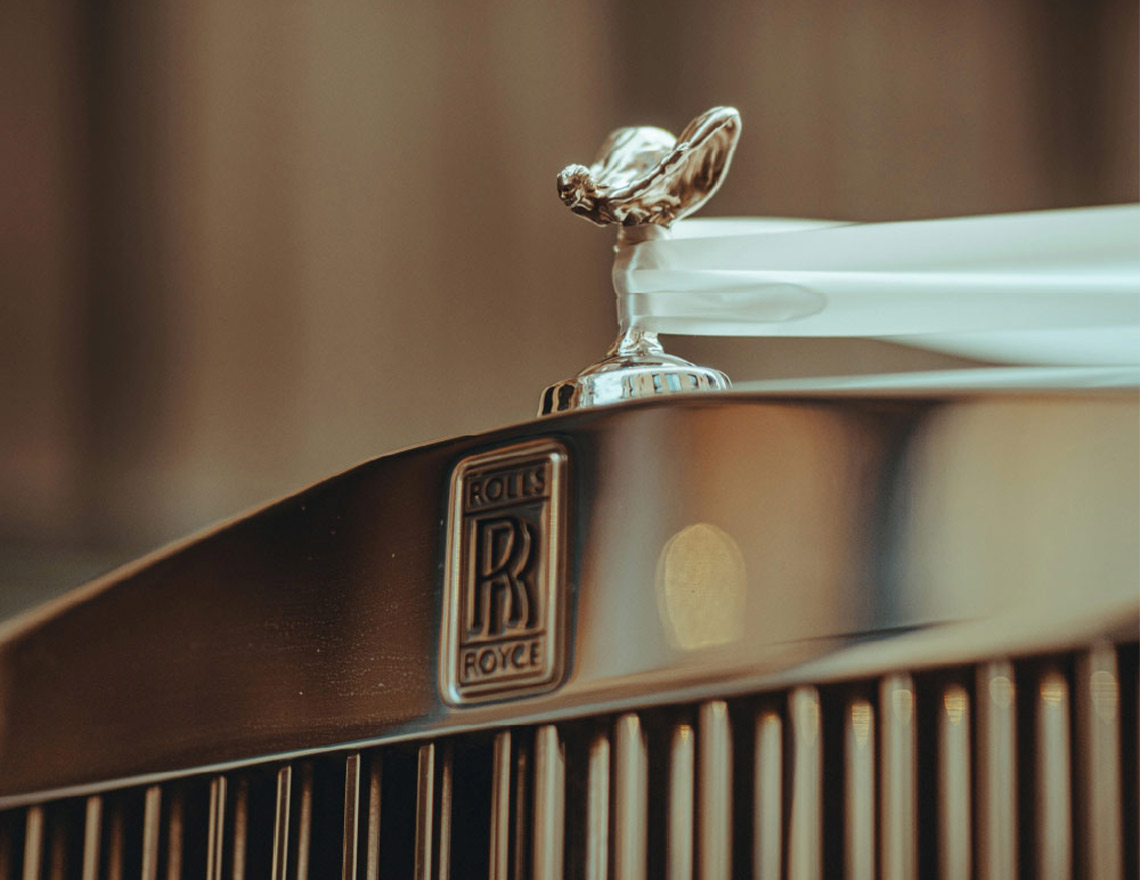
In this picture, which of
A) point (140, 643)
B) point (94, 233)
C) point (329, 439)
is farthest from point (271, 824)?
point (94, 233)

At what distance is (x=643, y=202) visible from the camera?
45cm

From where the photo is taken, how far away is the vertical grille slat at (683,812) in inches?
14.0

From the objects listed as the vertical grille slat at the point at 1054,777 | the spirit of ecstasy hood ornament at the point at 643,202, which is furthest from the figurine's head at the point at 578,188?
the vertical grille slat at the point at 1054,777

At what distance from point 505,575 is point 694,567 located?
5 centimetres

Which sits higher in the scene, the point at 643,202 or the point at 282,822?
the point at 643,202

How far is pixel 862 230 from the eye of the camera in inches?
18.3

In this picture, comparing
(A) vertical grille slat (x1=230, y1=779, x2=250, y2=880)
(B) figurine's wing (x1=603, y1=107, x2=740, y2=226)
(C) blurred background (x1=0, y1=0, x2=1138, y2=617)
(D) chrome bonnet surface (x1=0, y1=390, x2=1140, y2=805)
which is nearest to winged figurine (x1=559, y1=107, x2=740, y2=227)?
(B) figurine's wing (x1=603, y1=107, x2=740, y2=226)

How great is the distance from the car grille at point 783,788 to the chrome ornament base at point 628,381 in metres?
0.11

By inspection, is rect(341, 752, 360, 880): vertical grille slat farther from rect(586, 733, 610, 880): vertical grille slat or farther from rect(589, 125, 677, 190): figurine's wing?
rect(589, 125, 677, 190): figurine's wing

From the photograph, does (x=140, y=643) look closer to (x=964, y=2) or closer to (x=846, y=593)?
(x=846, y=593)

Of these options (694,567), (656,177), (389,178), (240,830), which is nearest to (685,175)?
(656,177)

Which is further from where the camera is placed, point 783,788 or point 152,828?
point 152,828

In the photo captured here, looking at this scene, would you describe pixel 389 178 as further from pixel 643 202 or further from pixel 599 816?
pixel 599 816

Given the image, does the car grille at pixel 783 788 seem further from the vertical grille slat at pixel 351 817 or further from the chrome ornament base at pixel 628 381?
the chrome ornament base at pixel 628 381
